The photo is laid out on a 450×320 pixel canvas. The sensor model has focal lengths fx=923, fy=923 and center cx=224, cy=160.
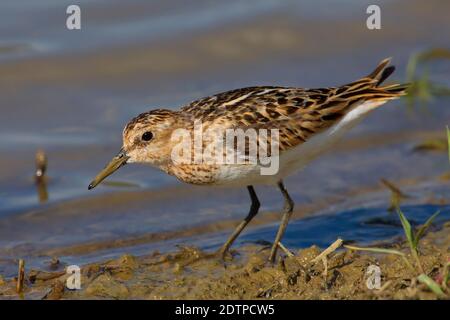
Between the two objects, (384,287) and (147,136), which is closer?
(384,287)

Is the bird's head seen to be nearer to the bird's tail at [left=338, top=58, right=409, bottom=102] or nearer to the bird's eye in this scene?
the bird's eye

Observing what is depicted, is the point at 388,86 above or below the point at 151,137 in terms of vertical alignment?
above

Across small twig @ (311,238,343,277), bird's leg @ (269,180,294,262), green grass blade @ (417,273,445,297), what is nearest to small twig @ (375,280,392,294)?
green grass blade @ (417,273,445,297)

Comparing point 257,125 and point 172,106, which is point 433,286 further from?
point 172,106

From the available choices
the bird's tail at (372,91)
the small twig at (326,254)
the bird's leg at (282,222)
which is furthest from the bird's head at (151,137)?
the small twig at (326,254)

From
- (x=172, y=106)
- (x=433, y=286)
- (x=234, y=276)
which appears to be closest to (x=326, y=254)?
(x=234, y=276)

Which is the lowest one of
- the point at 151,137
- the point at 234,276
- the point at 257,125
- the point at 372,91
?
the point at 234,276

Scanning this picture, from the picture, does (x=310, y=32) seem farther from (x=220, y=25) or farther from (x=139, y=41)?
(x=139, y=41)

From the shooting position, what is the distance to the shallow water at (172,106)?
31.8 ft

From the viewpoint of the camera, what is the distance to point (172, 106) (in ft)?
39.2

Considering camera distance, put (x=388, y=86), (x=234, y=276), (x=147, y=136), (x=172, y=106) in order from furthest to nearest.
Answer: (x=172, y=106), (x=388, y=86), (x=147, y=136), (x=234, y=276)

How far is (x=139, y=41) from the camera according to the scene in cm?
1328

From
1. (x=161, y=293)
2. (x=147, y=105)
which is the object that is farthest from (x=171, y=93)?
(x=161, y=293)

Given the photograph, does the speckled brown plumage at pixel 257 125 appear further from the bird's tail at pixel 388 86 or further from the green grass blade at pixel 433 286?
the green grass blade at pixel 433 286
